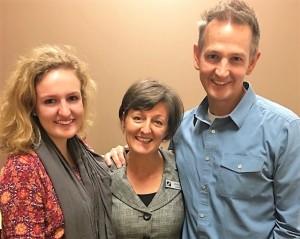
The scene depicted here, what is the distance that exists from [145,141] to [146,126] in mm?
72

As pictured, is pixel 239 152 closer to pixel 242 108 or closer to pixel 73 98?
pixel 242 108

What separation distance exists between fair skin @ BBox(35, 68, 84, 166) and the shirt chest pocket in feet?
2.02

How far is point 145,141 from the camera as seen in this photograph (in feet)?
4.99

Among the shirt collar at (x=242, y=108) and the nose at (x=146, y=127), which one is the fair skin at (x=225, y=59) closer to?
the shirt collar at (x=242, y=108)

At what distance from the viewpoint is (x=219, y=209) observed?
141 centimetres

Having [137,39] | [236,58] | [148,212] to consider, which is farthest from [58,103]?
[137,39]

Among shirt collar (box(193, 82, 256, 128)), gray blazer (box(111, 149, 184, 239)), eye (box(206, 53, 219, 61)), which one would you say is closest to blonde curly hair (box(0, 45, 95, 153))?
gray blazer (box(111, 149, 184, 239))

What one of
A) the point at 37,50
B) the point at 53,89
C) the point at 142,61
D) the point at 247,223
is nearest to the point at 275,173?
the point at 247,223

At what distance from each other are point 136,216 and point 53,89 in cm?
60

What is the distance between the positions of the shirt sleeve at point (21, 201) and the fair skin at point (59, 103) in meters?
0.19

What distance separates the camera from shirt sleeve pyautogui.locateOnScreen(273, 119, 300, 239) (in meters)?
1.30

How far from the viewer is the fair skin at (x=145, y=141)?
151cm

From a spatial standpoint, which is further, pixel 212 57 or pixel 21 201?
pixel 212 57

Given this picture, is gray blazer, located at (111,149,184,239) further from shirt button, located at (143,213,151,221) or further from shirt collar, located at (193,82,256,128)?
shirt collar, located at (193,82,256,128)
